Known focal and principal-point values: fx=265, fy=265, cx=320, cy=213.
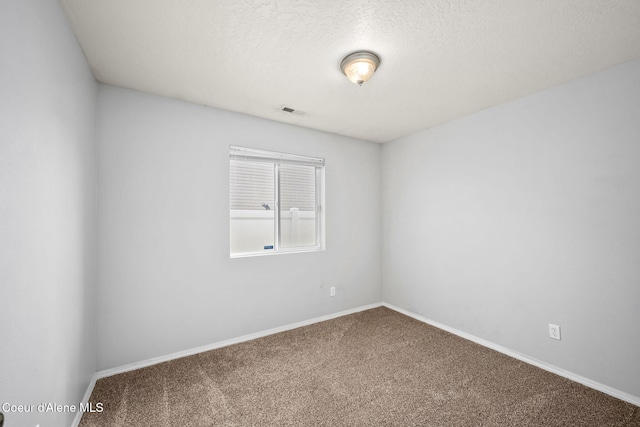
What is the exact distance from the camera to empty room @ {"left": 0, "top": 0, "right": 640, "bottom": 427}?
58.6 inches

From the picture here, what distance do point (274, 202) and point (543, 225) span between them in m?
2.81

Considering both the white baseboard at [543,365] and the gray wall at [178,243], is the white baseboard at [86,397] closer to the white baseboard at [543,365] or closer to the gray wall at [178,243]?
the gray wall at [178,243]

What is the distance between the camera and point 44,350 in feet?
4.30

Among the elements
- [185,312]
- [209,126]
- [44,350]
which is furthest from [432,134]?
[44,350]

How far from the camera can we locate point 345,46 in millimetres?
1845

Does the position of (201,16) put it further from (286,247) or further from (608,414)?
(608,414)

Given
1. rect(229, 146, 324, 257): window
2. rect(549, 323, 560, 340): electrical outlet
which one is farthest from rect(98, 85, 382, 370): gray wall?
rect(549, 323, 560, 340): electrical outlet

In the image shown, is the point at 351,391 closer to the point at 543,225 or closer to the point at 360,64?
the point at 543,225

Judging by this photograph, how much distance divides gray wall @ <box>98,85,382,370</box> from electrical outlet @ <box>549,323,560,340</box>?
2.37 m

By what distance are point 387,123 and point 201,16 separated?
235 centimetres

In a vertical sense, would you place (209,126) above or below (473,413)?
above

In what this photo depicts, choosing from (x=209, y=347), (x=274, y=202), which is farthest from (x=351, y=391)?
(x=274, y=202)

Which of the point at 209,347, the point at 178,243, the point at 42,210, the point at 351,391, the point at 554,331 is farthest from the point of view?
the point at 209,347

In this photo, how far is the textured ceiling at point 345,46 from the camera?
5.02ft
